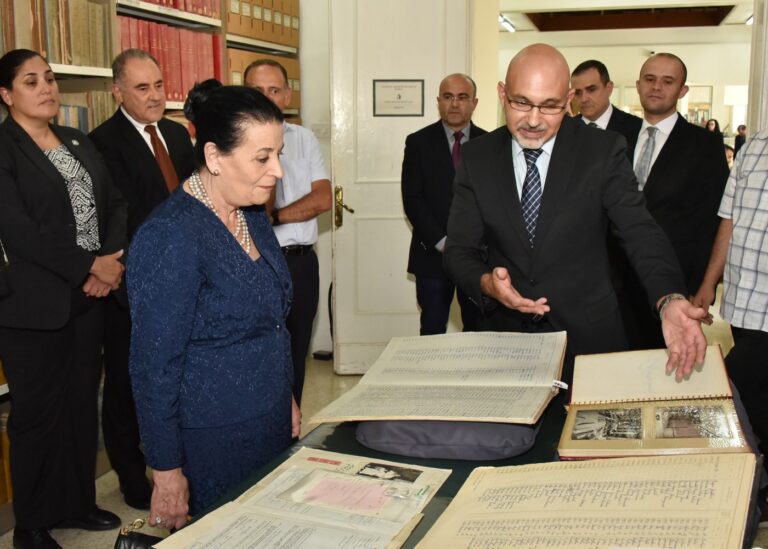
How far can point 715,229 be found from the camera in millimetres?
3430

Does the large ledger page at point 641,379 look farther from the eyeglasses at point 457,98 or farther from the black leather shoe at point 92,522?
the eyeglasses at point 457,98

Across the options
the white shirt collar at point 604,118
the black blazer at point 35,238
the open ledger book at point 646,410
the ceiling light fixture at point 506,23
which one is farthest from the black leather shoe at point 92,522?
the ceiling light fixture at point 506,23

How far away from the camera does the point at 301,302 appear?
3.33m

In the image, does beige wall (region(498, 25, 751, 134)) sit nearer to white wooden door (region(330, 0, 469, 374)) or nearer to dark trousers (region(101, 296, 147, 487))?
white wooden door (region(330, 0, 469, 374))

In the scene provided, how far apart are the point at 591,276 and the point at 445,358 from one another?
0.54 metres

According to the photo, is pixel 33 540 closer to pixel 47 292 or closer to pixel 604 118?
pixel 47 292

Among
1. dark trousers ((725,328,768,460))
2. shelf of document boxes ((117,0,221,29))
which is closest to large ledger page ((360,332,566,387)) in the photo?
dark trousers ((725,328,768,460))

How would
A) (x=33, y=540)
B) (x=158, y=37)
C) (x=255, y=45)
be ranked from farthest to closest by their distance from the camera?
(x=255, y=45) → (x=158, y=37) → (x=33, y=540)

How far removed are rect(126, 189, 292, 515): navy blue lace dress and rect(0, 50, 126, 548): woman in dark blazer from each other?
4.17 feet

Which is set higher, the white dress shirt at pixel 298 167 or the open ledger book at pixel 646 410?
the white dress shirt at pixel 298 167

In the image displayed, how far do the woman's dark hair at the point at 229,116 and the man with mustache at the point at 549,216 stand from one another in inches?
24.7

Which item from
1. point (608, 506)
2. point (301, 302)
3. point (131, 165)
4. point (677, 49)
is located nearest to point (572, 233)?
point (608, 506)

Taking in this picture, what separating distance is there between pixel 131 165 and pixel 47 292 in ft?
2.22

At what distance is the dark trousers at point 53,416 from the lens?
2.67 meters
